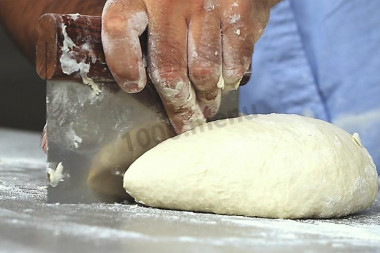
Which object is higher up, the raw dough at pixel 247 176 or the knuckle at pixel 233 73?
the knuckle at pixel 233 73

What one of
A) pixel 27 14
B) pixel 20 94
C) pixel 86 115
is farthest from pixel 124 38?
pixel 20 94

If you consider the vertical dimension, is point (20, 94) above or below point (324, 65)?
below

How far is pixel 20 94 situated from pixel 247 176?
324 cm

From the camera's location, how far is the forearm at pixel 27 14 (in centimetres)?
148

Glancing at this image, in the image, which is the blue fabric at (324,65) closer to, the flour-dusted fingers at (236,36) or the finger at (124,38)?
the flour-dusted fingers at (236,36)

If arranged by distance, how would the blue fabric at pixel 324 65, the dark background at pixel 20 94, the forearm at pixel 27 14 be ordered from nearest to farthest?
the forearm at pixel 27 14 → the blue fabric at pixel 324 65 → the dark background at pixel 20 94

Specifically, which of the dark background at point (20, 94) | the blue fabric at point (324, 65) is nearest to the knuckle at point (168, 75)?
the blue fabric at point (324, 65)

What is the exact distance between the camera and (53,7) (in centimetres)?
157

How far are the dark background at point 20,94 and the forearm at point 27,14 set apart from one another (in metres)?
1.88

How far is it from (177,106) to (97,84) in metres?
0.16

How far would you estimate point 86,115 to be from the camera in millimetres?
1122

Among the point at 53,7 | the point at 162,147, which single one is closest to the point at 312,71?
the point at 53,7

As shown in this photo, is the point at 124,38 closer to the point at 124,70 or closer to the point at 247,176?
the point at 124,70

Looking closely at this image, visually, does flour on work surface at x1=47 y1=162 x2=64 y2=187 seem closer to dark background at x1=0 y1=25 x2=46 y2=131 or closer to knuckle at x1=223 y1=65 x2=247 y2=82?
knuckle at x1=223 y1=65 x2=247 y2=82
